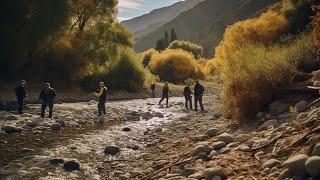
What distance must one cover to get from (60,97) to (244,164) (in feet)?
108

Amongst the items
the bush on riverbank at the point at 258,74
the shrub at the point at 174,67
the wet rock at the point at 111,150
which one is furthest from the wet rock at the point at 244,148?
the shrub at the point at 174,67

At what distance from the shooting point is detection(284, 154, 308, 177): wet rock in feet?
28.3

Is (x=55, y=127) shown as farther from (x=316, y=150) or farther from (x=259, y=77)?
(x=316, y=150)

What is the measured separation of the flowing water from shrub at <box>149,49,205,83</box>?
181ft

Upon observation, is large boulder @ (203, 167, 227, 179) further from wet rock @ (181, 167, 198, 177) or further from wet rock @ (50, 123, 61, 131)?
wet rock @ (50, 123, 61, 131)

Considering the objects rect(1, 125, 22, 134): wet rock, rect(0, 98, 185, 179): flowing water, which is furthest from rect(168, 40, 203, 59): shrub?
rect(1, 125, 22, 134): wet rock

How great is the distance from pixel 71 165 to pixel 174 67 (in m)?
66.4

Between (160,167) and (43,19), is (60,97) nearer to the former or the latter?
(43,19)

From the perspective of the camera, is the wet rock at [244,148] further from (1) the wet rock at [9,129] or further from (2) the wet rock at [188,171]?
(1) the wet rock at [9,129]

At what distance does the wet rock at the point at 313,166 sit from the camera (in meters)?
8.26

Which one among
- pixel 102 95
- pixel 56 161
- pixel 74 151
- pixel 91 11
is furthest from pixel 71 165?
pixel 91 11

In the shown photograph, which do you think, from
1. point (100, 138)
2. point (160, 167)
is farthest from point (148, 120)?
point (160, 167)

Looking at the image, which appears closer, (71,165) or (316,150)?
(316,150)

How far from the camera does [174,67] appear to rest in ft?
258
